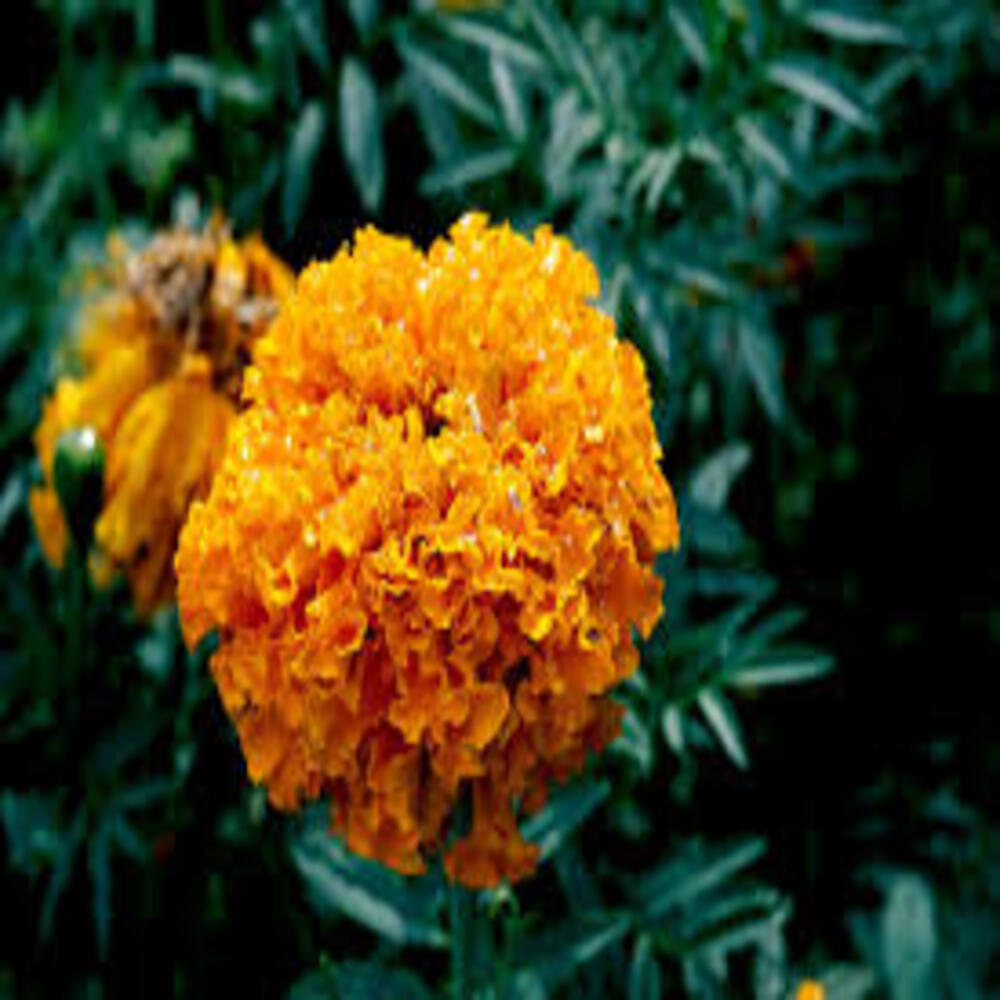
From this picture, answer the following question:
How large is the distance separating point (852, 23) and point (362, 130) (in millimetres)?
543

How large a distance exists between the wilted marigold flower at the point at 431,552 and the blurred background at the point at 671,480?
19 cm

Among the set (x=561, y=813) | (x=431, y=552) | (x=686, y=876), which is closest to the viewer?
(x=431, y=552)

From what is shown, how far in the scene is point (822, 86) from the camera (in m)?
1.41

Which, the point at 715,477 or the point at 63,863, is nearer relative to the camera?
the point at 63,863

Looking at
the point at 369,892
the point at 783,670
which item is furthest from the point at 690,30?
the point at 369,892

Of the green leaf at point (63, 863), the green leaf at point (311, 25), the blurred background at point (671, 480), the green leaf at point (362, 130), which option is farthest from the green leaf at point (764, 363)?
the green leaf at point (63, 863)

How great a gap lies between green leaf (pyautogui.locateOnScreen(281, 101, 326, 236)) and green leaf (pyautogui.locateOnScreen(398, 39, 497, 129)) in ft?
0.42

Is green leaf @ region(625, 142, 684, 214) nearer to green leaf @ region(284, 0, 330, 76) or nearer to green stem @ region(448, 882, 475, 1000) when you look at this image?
green leaf @ region(284, 0, 330, 76)

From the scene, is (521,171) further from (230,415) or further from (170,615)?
(170,615)

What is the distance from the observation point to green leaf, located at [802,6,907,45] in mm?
1430

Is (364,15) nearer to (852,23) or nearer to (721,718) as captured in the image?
(852,23)

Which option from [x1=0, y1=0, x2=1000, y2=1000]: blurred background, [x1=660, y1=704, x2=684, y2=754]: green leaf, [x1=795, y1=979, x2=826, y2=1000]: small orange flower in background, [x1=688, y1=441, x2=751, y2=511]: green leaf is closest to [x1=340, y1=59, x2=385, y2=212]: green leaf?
[x1=0, y1=0, x2=1000, y2=1000]: blurred background

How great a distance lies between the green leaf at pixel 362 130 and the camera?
5.11ft

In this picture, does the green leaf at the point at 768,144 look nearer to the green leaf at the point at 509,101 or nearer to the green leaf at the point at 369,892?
the green leaf at the point at 509,101
